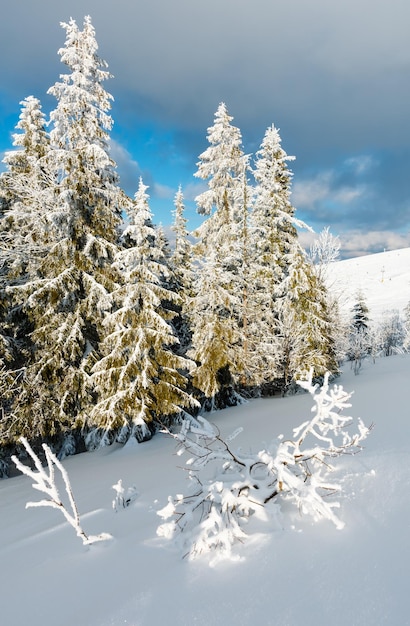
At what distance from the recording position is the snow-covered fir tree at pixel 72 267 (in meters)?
11.8

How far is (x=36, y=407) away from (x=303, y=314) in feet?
36.4

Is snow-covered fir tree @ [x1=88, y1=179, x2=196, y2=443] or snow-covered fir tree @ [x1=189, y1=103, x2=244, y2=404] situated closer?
snow-covered fir tree @ [x1=88, y1=179, x2=196, y2=443]

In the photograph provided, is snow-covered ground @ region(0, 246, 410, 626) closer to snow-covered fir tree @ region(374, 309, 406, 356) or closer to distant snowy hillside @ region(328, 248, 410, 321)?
distant snowy hillside @ region(328, 248, 410, 321)

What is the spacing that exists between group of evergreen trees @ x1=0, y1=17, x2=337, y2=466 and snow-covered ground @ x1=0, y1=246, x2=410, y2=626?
712 cm

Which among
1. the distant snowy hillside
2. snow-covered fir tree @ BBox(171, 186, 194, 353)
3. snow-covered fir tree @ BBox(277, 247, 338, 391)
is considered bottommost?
snow-covered fir tree @ BBox(277, 247, 338, 391)

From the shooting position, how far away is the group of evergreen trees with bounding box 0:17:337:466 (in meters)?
11.6

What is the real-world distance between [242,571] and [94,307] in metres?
10.9

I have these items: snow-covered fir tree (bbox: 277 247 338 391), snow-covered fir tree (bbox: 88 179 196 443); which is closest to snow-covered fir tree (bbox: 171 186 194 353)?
snow-covered fir tree (bbox: 277 247 338 391)

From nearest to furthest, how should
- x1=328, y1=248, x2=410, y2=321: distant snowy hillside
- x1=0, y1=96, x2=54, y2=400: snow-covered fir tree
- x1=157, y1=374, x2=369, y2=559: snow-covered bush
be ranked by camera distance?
x1=157, y1=374, x2=369, y2=559: snow-covered bush → x1=0, y1=96, x2=54, y2=400: snow-covered fir tree → x1=328, y1=248, x2=410, y2=321: distant snowy hillside

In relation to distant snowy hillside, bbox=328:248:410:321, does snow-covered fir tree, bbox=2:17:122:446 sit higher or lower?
lower

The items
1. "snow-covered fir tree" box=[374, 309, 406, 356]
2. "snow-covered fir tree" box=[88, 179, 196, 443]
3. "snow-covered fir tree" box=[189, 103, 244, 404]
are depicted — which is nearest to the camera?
"snow-covered fir tree" box=[88, 179, 196, 443]

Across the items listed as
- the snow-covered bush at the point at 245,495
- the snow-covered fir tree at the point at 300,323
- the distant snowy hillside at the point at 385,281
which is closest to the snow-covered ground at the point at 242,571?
the snow-covered bush at the point at 245,495

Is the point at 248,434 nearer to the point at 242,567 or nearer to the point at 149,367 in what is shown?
the point at 149,367

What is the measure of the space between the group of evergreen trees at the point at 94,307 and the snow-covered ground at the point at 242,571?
7125 mm
